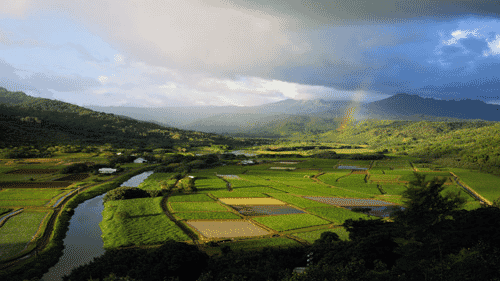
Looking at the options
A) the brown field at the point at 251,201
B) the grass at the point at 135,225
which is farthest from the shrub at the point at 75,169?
the brown field at the point at 251,201

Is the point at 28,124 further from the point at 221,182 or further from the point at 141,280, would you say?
the point at 141,280

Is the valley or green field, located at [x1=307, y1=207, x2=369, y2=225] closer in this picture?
the valley

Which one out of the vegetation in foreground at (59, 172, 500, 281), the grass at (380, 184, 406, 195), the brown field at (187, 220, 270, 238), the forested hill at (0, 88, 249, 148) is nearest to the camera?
the vegetation in foreground at (59, 172, 500, 281)

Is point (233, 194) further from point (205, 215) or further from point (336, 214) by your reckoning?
point (336, 214)

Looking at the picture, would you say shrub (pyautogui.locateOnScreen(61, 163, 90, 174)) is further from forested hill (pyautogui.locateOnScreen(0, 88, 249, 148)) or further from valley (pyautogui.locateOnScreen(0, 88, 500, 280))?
forested hill (pyautogui.locateOnScreen(0, 88, 249, 148))

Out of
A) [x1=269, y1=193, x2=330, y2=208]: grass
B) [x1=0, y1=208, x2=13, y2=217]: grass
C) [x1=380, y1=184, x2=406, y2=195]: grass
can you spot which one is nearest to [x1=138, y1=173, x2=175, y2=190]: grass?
[x1=0, y1=208, x2=13, y2=217]: grass

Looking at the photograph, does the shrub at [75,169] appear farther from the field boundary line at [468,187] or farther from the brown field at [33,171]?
the field boundary line at [468,187]
